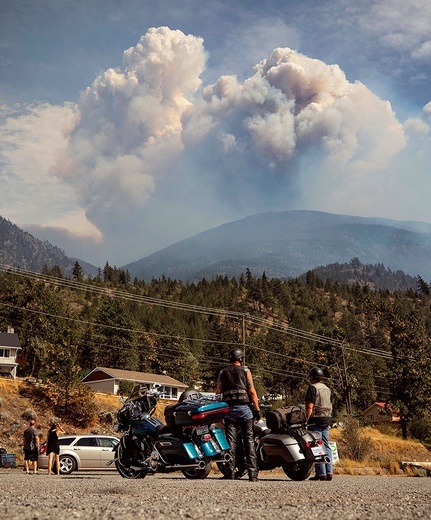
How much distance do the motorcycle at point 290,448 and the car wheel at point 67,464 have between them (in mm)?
12844

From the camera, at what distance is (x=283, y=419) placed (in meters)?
11.3

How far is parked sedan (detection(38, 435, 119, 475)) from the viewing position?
885 inches

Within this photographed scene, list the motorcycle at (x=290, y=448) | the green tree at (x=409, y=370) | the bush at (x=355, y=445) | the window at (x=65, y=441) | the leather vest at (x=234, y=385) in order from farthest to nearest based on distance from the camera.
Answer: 1. the green tree at (x=409, y=370)
2. the bush at (x=355, y=445)
3. the window at (x=65, y=441)
4. the motorcycle at (x=290, y=448)
5. the leather vest at (x=234, y=385)

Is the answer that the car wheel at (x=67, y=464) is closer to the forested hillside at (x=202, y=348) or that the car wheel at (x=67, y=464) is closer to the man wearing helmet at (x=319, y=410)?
the man wearing helmet at (x=319, y=410)

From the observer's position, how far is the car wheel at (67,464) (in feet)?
73.0

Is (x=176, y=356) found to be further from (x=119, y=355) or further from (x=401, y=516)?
(x=401, y=516)

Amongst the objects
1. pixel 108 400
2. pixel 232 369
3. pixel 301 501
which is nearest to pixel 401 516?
pixel 301 501

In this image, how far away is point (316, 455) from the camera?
11.0 meters

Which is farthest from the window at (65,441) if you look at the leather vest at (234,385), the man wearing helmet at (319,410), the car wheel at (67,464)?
the leather vest at (234,385)

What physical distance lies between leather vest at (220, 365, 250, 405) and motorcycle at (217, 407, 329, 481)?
1069 millimetres

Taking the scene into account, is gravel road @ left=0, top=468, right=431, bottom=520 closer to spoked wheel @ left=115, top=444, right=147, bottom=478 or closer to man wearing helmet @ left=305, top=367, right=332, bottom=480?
spoked wheel @ left=115, top=444, right=147, bottom=478

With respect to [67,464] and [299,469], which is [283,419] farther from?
[67,464]

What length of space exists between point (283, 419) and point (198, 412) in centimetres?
209

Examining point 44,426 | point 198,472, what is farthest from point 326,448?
point 44,426
